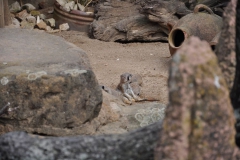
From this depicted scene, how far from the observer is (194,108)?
4.19 feet

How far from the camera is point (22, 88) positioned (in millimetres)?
2846

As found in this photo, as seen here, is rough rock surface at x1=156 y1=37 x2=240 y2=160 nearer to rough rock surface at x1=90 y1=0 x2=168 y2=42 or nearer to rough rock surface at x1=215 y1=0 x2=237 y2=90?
rough rock surface at x1=215 y1=0 x2=237 y2=90

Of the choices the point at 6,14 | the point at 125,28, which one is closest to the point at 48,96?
the point at 6,14

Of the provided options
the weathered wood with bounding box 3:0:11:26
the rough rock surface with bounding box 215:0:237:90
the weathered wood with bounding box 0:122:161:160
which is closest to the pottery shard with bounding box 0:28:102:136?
the weathered wood with bounding box 0:122:161:160

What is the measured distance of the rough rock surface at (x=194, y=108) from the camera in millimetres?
1263

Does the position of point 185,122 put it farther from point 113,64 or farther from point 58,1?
point 58,1

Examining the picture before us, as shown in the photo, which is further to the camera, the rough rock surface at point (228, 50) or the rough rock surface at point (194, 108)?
the rough rock surface at point (228, 50)

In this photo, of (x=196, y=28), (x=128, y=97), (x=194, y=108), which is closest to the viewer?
(x=194, y=108)

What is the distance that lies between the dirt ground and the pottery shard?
1450mm

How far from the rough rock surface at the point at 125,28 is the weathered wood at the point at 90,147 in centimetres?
468

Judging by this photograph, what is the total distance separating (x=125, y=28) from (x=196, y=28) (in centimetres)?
134

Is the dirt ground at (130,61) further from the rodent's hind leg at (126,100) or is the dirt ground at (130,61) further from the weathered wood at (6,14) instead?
the weathered wood at (6,14)

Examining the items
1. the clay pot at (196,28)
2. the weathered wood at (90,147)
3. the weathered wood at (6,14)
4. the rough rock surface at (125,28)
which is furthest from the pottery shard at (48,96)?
the rough rock surface at (125,28)

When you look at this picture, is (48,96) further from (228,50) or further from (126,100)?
(228,50)
